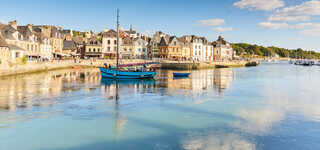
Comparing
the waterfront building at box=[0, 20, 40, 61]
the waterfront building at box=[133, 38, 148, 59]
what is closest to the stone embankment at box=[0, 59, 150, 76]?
the waterfront building at box=[0, 20, 40, 61]

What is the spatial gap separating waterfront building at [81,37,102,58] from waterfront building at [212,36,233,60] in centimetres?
5860

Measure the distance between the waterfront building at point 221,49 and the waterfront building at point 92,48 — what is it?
2307 inches

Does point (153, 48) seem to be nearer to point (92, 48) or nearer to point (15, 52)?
point (92, 48)

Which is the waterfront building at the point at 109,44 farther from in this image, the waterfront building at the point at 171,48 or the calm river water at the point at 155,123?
the calm river water at the point at 155,123

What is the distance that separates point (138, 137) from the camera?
52.7ft

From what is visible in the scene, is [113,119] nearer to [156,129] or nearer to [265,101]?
[156,129]

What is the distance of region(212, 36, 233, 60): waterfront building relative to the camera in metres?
134

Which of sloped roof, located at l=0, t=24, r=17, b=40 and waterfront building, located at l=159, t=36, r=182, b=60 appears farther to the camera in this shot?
waterfront building, located at l=159, t=36, r=182, b=60

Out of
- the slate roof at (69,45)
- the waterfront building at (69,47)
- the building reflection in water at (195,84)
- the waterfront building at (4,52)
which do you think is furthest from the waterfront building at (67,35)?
the building reflection in water at (195,84)

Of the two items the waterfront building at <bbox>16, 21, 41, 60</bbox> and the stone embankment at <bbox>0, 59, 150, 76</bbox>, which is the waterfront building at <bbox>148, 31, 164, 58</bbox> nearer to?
the stone embankment at <bbox>0, 59, 150, 76</bbox>

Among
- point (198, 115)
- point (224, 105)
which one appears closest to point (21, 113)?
point (198, 115)

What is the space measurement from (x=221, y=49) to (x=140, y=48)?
49.8m

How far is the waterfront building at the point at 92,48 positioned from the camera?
93812 mm

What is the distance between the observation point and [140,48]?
101188 millimetres
